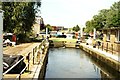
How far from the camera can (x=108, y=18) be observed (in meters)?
48.4

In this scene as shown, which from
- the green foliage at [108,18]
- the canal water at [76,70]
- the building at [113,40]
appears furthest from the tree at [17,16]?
the green foliage at [108,18]

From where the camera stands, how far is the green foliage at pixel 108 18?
149ft

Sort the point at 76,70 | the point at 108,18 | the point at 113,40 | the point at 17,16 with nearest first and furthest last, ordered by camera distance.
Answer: the point at 76,70 < the point at 113,40 < the point at 17,16 < the point at 108,18

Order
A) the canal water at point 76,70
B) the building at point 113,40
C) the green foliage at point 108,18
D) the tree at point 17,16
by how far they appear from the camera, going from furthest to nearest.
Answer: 1. the green foliage at point 108,18
2. the tree at point 17,16
3. the building at point 113,40
4. the canal water at point 76,70

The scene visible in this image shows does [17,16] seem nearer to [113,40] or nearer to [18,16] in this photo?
[18,16]

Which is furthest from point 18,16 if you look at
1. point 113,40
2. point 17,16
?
point 113,40

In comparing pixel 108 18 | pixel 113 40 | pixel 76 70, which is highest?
pixel 108 18

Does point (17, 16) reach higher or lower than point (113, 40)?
higher

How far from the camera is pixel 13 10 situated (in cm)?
3195

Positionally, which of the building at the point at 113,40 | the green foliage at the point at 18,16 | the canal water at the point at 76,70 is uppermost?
the green foliage at the point at 18,16

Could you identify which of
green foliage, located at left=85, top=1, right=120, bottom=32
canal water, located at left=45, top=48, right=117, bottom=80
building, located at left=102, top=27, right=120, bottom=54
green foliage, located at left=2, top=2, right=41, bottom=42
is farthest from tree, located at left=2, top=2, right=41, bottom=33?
green foliage, located at left=85, top=1, right=120, bottom=32

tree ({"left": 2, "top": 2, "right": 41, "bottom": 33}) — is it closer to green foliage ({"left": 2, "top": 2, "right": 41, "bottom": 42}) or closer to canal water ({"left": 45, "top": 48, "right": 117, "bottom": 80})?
green foliage ({"left": 2, "top": 2, "right": 41, "bottom": 42})

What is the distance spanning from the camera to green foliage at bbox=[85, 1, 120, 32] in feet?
149

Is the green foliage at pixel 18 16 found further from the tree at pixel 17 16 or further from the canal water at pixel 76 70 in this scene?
the canal water at pixel 76 70
